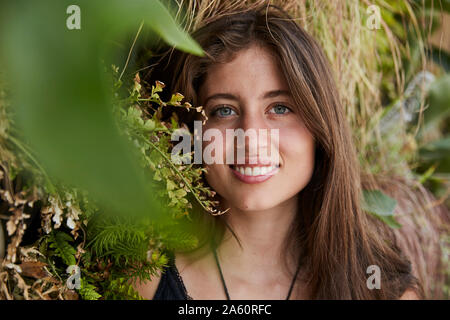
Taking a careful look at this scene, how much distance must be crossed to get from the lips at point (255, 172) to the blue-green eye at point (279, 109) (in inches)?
4.2

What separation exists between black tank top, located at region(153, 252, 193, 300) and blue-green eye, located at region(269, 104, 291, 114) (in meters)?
0.38

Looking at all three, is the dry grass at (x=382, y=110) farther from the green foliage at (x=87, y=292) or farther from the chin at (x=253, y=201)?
the green foliage at (x=87, y=292)

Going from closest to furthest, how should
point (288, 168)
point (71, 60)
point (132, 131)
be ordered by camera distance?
1. point (71, 60)
2. point (132, 131)
3. point (288, 168)

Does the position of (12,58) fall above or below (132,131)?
below

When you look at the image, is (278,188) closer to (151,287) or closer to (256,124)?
(256,124)

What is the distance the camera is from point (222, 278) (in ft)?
3.28

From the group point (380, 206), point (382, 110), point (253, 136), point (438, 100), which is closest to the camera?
point (253, 136)

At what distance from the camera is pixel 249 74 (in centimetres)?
83

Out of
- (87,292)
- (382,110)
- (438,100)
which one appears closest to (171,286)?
(87,292)

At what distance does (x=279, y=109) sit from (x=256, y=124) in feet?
0.25

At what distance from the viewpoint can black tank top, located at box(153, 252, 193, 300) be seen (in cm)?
96
